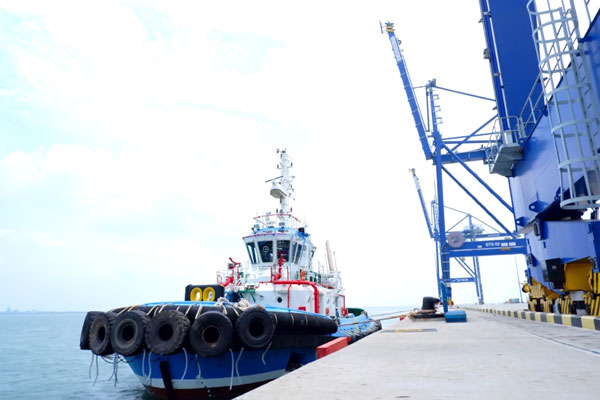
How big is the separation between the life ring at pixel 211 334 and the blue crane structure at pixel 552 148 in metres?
6.64

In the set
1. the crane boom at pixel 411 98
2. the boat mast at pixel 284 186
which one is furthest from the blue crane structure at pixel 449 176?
the boat mast at pixel 284 186

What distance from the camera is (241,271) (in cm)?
1406

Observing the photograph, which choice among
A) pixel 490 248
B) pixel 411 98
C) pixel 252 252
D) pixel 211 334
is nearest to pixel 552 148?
pixel 211 334

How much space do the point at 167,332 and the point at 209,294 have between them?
2.67 metres

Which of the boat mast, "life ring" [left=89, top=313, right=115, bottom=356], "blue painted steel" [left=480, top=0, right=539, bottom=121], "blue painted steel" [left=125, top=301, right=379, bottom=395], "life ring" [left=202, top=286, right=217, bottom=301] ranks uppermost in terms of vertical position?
"blue painted steel" [left=480, top=0, right=539, bottom=121]

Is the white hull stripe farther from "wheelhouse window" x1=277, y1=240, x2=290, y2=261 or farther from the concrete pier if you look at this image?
"wheelhouse window" x1=277, y1=240, x2=290, y2=261

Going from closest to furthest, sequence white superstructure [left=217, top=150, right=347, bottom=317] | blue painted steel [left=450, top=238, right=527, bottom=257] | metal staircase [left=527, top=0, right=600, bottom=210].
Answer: metal staircase [left=527, top=0, right=600, bottom=210] → white superstructure [left=217, top=150, right=347, bottom=317] → blue painted steel [left=450, top=238, right=527, bottom=257]

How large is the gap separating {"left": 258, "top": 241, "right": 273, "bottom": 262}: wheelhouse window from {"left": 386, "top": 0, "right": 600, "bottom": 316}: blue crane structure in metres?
8.36

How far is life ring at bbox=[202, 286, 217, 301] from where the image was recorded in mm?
10367

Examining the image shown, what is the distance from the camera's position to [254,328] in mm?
8164

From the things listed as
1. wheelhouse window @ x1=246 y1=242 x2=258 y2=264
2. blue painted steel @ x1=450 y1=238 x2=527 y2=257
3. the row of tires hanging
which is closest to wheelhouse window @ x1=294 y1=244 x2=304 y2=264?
wheelhouse window @ x1=246 y1=242 x2=258 y2=264

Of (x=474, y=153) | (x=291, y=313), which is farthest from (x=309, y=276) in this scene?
(x=474, y=153)

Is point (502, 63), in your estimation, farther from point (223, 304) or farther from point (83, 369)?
point (83, 369)

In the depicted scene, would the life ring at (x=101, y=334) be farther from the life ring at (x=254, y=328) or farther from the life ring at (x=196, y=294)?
the life ring at (x=254, y=328)
